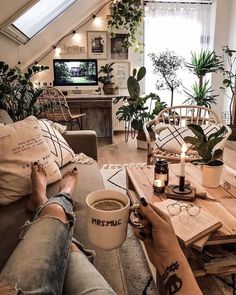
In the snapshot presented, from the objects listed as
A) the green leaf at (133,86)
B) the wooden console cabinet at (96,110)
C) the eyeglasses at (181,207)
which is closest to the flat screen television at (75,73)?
the wooden console cabinet at (96,110)

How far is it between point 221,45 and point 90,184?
4227 millimetres

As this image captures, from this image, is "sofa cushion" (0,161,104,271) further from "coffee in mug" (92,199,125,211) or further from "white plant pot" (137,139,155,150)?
"white plant pot" (137,139,155,150)

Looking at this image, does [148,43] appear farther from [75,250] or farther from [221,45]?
[75,250]

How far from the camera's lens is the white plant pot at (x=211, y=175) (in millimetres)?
1547

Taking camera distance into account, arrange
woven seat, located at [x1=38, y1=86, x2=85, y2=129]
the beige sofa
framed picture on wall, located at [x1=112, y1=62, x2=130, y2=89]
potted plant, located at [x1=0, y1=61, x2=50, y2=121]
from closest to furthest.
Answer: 1. the beige sofa
2. potted plant, located at [x1=0, y1=61, x2=50, y2=121]
3. woven seat, located at [x1=38, y1=86, x2=85, y2=129]
4. framed picture on wall, located at [x1=112, y1=62, x2=130, y2=89]

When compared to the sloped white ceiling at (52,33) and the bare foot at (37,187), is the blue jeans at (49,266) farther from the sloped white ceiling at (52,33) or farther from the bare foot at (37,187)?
the sloped white ceiling at (52,33)

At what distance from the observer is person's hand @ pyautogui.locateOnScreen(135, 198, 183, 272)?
0.86 m

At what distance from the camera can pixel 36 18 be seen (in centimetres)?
362

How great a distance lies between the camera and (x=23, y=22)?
328cm

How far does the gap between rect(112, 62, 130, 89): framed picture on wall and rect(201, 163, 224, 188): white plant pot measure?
3770mm

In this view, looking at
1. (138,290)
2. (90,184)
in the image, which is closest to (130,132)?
(90,184)

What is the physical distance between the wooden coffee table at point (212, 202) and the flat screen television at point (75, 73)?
308 cm

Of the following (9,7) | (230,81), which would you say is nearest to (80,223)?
(9,7)

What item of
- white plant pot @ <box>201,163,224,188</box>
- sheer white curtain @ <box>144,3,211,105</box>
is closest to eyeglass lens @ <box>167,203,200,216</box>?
white plant pot @ <box>201,163,224,188</box>
